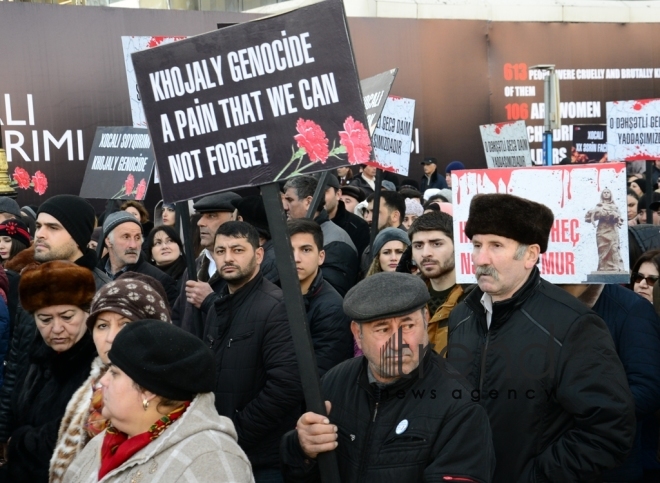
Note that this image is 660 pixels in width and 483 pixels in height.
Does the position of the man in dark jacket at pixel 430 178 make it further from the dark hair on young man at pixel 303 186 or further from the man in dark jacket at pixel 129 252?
the man in dark jacket at pixel 129 252

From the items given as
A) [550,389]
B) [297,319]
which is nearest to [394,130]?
[550,389]

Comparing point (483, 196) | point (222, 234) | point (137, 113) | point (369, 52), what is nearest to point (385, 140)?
point (137, 113)

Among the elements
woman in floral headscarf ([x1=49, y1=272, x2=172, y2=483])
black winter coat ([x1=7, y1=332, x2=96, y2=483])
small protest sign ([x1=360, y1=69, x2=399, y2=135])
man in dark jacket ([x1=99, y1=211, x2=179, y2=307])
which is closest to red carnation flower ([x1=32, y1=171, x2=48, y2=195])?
man in dark jacket ([x1=99, y1=211, x2=179, y2=307])

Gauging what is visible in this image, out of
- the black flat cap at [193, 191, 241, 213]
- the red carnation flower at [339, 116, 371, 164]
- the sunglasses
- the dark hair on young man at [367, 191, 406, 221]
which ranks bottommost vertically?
the dark hair on young man at [367, 191, 406, 221]

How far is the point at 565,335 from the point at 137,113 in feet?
19.9

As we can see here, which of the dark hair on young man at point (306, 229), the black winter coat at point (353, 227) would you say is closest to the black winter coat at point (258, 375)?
the dark hair on young man at point (306, 229)

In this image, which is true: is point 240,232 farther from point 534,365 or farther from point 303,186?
point 303,186

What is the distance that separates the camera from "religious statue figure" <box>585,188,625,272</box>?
13.8 feet

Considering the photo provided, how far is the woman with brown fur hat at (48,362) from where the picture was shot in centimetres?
410

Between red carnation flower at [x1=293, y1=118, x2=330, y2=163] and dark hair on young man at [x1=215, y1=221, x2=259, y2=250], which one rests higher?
red carnation flower at [x1=293, y1=118, x2=330, y2=163]

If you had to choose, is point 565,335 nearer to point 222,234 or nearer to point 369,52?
point 222,234

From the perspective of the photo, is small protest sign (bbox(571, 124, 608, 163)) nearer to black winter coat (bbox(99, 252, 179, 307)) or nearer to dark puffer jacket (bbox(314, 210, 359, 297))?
dark puffer jacket (bbox(314, 210, 359, 297))

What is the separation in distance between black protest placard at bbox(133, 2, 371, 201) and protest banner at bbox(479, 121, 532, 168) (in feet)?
20.9

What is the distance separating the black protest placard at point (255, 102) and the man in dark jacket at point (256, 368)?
4.56 ft
